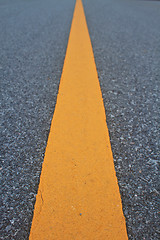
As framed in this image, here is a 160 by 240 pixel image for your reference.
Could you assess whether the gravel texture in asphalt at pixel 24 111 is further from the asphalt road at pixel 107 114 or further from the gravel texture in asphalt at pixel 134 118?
the gravel texture in asphalt at pixel 134 118

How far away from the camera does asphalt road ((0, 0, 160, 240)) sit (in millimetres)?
839

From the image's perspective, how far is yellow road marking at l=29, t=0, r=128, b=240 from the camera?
0.77m

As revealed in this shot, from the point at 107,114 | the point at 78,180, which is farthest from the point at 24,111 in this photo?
the point at 78,180

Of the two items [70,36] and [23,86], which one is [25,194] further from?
[70,36]

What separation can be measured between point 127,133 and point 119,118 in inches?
6.0

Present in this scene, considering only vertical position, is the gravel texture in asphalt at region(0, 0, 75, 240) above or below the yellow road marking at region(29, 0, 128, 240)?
above

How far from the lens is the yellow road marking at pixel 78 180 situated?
0.77 m

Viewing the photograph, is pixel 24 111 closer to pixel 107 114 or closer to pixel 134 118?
pixel 107 114

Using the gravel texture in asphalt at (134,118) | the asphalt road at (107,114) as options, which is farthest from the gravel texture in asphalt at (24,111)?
the gravel texture in asphalt at (134,118)

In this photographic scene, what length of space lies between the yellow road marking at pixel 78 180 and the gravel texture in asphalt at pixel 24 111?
2.0 inches

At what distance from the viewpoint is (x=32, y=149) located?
109 cm

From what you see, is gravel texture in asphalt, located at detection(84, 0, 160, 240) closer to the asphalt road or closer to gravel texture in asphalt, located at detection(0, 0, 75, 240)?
the asphalt road

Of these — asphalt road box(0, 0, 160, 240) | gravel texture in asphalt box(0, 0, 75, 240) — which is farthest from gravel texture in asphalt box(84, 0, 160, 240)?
gravel texture in asphalt box(0, 0, 75, 240)

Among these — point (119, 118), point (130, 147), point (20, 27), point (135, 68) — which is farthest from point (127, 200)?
point (20, 27)
